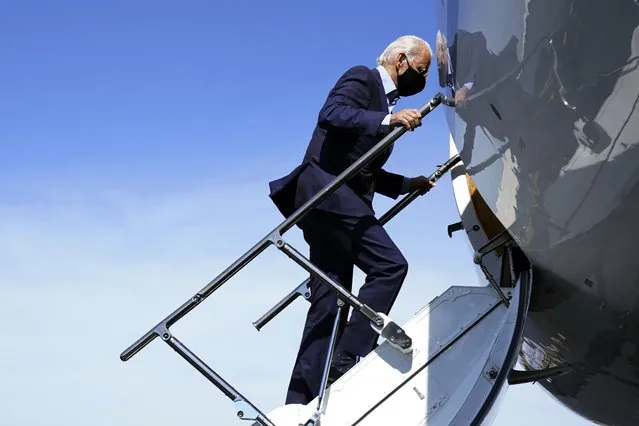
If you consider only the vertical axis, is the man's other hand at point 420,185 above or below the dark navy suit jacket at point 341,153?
below

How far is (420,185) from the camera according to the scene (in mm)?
5496

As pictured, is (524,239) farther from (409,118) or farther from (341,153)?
(341,153)

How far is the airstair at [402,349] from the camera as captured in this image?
396 cm

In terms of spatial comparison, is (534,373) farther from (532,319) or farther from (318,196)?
(318,196)

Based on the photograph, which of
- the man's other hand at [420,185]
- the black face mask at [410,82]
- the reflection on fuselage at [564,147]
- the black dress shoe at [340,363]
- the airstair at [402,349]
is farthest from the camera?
the man's other hand at [420,185]

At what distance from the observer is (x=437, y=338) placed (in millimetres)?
4086

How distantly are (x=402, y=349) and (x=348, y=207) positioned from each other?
31.8 inches

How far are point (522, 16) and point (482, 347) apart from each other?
5.26 ft

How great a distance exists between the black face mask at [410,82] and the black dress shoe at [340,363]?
1358 mm

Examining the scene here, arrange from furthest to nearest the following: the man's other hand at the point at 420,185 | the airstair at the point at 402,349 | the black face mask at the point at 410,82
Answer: the man's other hand at the point at 420,185, the black face mask at the point at 410,82, the airstair at the point at 402,349

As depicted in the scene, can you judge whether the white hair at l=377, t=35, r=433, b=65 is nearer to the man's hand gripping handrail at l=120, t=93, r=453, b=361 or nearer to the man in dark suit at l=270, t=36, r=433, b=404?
the man in dark suit at l=270, t=36, r=433, b=404

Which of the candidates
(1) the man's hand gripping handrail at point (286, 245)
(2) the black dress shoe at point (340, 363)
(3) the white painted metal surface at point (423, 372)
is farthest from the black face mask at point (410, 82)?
(2) the black dress shoe at point (340, 363)

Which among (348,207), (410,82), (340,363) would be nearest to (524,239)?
(348,207)

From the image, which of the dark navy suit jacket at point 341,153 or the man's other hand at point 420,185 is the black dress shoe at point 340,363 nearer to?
the dark navy suit jacket at point 341,153
